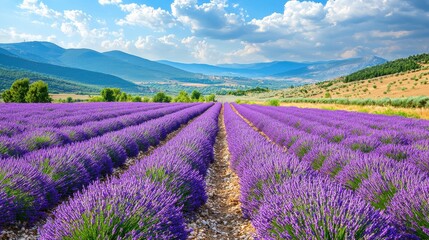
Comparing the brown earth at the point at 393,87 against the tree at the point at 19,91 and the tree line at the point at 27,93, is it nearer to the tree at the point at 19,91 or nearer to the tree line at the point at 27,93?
the tree line at the point at 27,93

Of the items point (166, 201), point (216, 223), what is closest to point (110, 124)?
point (216, 223)

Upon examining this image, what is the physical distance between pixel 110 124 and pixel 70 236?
33.1 ft

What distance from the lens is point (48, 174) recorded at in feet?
14.1

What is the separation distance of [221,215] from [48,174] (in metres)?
2.58

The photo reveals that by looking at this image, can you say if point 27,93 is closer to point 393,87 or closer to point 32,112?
point 32,112

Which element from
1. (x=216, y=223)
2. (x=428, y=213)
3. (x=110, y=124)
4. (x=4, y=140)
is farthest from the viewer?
(x=110, y=124)

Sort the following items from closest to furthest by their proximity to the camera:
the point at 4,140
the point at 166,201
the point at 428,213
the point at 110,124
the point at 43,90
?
the point at 428,213, the point at 166,201, the point at 4,140, the point at 110,124, the point at 43,90

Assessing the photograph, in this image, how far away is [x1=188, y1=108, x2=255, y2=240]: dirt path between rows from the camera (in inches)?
143

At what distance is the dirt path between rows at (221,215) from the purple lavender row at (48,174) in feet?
5.46

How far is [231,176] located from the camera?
21.7 feet

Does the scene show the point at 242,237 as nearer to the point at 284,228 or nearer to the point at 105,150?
the point at 284,228

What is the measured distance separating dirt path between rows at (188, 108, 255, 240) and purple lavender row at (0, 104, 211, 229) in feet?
5.46

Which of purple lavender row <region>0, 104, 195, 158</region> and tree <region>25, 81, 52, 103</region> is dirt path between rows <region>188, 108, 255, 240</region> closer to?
purple lavender row <region>0, 104, 195, 158</region>

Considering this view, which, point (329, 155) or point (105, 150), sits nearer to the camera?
point (329, 155)
